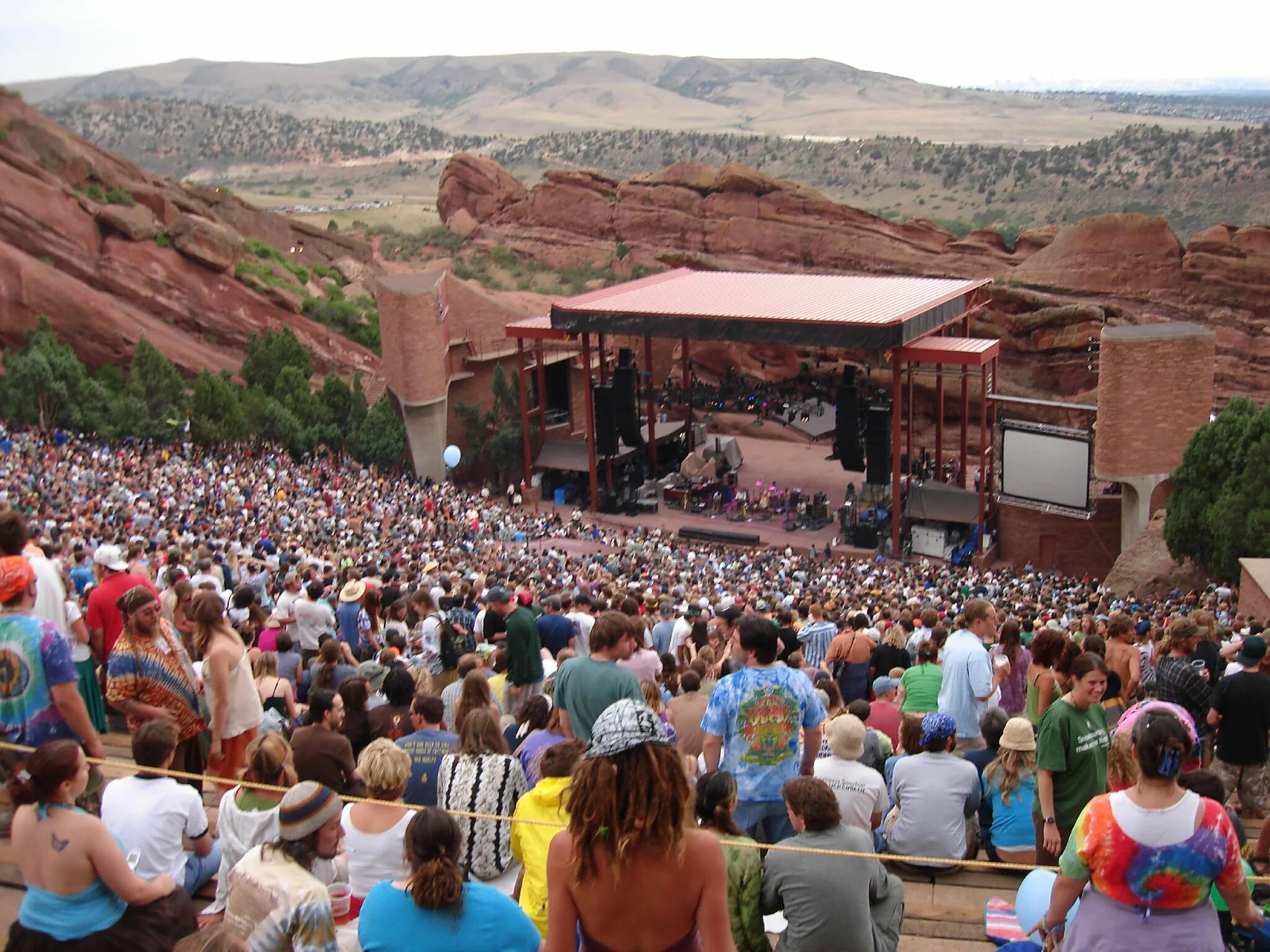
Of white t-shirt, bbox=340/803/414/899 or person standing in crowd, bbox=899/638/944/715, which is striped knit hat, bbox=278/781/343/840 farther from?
person standing in crowd, bbox=899/638/944/715

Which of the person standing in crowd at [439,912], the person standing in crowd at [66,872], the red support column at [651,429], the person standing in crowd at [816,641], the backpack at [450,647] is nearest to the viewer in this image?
the person standing in crowd at [439,912]

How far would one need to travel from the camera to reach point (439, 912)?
15.2ft

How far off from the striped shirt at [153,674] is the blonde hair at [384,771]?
6.84 ft

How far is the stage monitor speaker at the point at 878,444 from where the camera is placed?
1268 inches

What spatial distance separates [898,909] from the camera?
230 inches

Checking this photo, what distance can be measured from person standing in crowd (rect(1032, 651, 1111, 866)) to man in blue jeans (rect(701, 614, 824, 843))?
3.78 ft

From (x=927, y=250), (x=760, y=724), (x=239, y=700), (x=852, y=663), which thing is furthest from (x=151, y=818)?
(x=927, y=250)

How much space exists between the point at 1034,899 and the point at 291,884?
319 centimetres

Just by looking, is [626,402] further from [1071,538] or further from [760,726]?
[760,726]

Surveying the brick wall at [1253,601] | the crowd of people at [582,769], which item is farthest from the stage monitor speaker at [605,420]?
the crowd of people at [582,769]

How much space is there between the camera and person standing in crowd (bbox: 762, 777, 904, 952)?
5.53 m

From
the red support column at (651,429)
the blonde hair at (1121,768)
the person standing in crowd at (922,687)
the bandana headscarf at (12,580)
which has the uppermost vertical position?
the bandana headscarf at (12,580)

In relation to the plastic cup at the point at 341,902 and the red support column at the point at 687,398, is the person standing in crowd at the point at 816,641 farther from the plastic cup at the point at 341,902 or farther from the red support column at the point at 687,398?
the red support column at the point at 687,398

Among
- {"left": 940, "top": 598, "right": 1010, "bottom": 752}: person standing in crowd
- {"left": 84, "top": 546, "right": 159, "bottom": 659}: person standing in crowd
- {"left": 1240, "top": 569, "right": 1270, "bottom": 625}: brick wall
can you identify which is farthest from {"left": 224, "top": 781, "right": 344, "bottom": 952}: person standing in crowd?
{"left": 1240, "top": 569, "right": 1270, "bottom": 625}: brick wall
